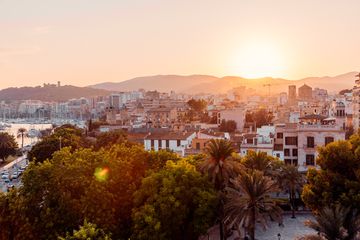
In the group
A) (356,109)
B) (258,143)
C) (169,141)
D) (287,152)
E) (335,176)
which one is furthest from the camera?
(356,109)

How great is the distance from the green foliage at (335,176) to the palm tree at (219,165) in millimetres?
4152

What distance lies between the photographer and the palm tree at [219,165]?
2716 cm

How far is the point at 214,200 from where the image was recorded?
25234 mm

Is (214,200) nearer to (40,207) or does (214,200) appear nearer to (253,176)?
(253,176)

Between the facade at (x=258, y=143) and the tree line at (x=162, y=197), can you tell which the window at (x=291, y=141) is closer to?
the facade at (x=258, y=143)

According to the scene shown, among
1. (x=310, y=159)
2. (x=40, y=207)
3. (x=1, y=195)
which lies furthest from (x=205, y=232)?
(x=310, y=159)

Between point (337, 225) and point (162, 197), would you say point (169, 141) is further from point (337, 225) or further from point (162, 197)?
point (337, 225)

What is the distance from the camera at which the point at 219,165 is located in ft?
89.4

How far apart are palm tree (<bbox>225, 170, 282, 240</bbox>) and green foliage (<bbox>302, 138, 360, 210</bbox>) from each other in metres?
2.60

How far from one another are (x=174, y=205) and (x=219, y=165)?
14.0ft

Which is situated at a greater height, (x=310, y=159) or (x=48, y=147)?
(x=48, y=147)

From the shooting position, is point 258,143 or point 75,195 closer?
point 75,195

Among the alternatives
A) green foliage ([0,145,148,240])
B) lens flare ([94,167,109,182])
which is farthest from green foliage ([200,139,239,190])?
lens flare ([94,167,109,182])

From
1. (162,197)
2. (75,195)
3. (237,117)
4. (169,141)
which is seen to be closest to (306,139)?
(169,141)
